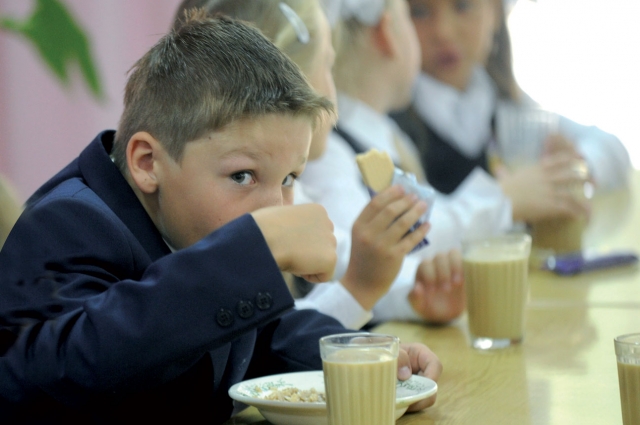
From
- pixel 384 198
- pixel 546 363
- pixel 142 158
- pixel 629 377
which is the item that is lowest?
pixel 546 363

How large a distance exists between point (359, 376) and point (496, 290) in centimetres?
55

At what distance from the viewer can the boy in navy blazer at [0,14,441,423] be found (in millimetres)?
647

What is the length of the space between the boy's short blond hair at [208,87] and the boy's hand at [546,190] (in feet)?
4.63

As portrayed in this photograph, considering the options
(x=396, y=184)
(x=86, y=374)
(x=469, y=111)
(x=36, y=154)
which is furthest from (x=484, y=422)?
(x=469, y=111)

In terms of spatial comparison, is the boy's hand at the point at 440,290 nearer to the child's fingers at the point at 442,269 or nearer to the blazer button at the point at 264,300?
the child's fingers at the point at 442,269

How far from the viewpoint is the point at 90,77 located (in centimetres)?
74

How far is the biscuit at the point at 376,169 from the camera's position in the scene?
45.3 inches

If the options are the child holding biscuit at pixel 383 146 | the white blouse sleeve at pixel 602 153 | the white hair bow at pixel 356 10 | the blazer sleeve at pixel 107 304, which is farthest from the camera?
the white blouse sleeve at pixel 602 153

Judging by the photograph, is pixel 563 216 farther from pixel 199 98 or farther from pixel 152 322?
pixel 152 322

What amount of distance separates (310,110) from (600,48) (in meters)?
2.68

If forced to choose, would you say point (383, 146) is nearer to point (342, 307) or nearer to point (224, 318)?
point (342, 307)

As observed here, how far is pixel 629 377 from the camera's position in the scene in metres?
0.67

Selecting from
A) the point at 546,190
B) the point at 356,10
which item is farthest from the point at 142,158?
the point at 546,190

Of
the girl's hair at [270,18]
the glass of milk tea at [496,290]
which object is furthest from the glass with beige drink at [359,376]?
the girl's hair at [270,18]
